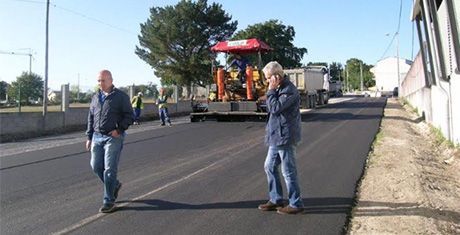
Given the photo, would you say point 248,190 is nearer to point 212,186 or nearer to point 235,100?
point 212,186

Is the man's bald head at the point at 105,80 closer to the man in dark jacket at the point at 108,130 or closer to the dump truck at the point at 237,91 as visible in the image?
the man in dark jacket at the point at 108,130

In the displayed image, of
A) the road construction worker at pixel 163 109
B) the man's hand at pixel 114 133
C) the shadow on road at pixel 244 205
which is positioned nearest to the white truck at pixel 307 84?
the road construction worker at pixel 163 109

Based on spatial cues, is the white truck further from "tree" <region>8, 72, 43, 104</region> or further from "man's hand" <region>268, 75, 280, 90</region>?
"tree" <region>8, 72, 43, 104</region>

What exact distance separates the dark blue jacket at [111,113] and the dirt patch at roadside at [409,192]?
3.29 meters

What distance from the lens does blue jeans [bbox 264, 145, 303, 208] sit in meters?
6.48

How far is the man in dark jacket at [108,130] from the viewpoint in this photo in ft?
22.3

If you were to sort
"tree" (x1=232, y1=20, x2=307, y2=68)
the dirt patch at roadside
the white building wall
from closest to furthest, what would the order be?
the dirt patch at roadside, the white building wall, "tree" (x1=232, y1=20, x2=307, y2=68)

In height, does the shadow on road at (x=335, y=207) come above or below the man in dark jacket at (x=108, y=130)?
below

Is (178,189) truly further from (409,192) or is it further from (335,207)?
(409,192)

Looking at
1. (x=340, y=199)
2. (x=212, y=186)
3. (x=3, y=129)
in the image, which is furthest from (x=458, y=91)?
(x=3, y=129)

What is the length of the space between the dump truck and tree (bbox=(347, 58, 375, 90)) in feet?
370

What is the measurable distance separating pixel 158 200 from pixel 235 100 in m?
14.9

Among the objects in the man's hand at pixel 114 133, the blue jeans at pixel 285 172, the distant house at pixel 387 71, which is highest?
the distant house at pixel 387 71

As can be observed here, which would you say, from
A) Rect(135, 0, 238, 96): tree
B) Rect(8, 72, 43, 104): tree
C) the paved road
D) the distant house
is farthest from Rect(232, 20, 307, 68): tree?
the paved road
